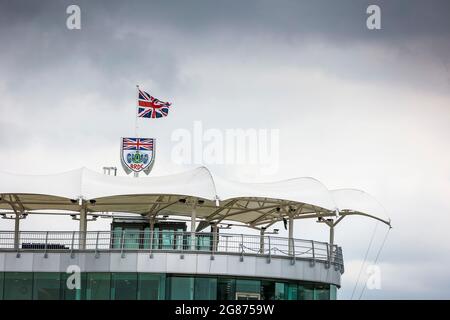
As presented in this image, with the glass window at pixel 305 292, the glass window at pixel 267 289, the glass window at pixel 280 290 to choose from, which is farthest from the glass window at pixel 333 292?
the glass window at pixel 267 289

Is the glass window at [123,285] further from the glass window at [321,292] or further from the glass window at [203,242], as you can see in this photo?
the glass window at [321,292]

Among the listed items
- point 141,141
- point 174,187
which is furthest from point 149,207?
point 174,187

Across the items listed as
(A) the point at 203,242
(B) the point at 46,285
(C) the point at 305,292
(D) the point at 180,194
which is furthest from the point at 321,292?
(B) the point at 46,285

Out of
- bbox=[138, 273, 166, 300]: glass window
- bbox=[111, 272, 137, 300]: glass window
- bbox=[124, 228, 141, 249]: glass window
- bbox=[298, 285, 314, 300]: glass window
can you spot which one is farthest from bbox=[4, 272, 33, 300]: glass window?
bbox=[298, 285, 314, 300]: glass window

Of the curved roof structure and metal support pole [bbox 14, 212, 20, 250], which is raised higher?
the curved roof structure

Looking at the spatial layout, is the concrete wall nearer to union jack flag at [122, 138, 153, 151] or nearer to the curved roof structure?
the curved roof structure

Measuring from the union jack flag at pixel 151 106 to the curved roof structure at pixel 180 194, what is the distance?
7260mm

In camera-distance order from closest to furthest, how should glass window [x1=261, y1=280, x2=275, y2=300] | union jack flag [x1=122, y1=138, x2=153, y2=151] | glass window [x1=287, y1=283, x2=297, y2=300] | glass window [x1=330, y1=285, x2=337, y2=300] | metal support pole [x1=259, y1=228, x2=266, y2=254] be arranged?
glass window [x1=261, y1=280, x2=275, y2=300], metal support pole [x1=259, y1=228, x2=266, y2=254], glass window [x1=287, y1=283, x2=297, y2=300], glass window [x1=330, y1=285, x2=337, y2=300], union jack flag [x1=122, y1=138, x2=153, y2=151]

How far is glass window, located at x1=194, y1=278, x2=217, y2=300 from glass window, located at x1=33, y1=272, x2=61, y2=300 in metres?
8.85

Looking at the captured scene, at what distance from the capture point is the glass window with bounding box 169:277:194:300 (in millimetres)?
72438

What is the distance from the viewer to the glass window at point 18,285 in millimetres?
73500

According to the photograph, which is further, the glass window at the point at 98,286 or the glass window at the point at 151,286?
the glass window at the point at 98,286
